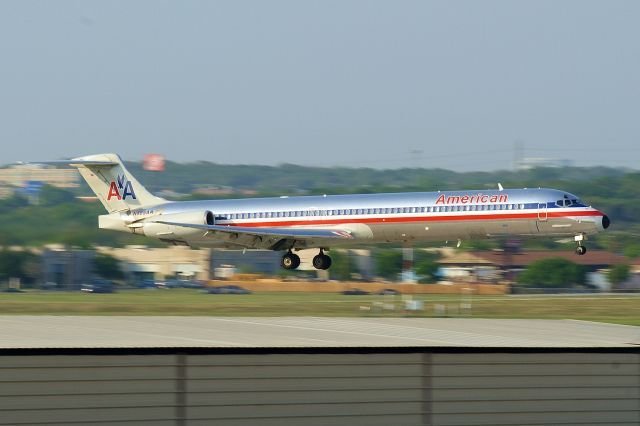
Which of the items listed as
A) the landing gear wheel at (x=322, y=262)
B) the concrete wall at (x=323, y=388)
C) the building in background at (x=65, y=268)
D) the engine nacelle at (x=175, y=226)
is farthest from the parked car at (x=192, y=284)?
the concrete wall at (x=323, y=388)

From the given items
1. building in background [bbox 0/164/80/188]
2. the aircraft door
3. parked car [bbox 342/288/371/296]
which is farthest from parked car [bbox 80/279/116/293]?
building in background [bbox 0/164/80/188]

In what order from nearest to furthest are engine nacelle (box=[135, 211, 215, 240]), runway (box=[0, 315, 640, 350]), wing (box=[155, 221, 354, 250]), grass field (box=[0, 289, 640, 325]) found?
1. runway (box=[0, 315, 640, 350])
2. grass field (box=[0, 289, 640, 325])
3. wing (box=[155, 221, 354, 250])
4. engine nacelle (box=[135, 211, 215, 240])

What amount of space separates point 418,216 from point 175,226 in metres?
12.0

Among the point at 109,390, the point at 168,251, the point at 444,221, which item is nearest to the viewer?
the point at 109,390

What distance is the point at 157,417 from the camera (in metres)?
9.70

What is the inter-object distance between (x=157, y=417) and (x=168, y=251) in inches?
2331

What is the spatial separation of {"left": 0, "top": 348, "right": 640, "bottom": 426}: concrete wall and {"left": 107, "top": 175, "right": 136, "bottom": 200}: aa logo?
146 ft

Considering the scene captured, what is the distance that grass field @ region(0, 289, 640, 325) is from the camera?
108 ft

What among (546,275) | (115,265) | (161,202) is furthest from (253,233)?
(546,275)

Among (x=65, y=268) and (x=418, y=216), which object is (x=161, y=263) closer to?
(x=65, y=268)

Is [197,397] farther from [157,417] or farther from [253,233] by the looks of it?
[253,233]

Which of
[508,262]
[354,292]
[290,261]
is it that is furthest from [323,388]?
[508,262]

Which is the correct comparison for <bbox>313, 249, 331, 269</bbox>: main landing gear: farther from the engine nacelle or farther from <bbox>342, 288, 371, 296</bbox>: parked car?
the engine nacelle

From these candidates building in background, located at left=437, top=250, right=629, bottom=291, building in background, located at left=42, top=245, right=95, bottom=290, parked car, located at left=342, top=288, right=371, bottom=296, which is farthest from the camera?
building in background, located at left=437, top=250, right=629, bottom=291
